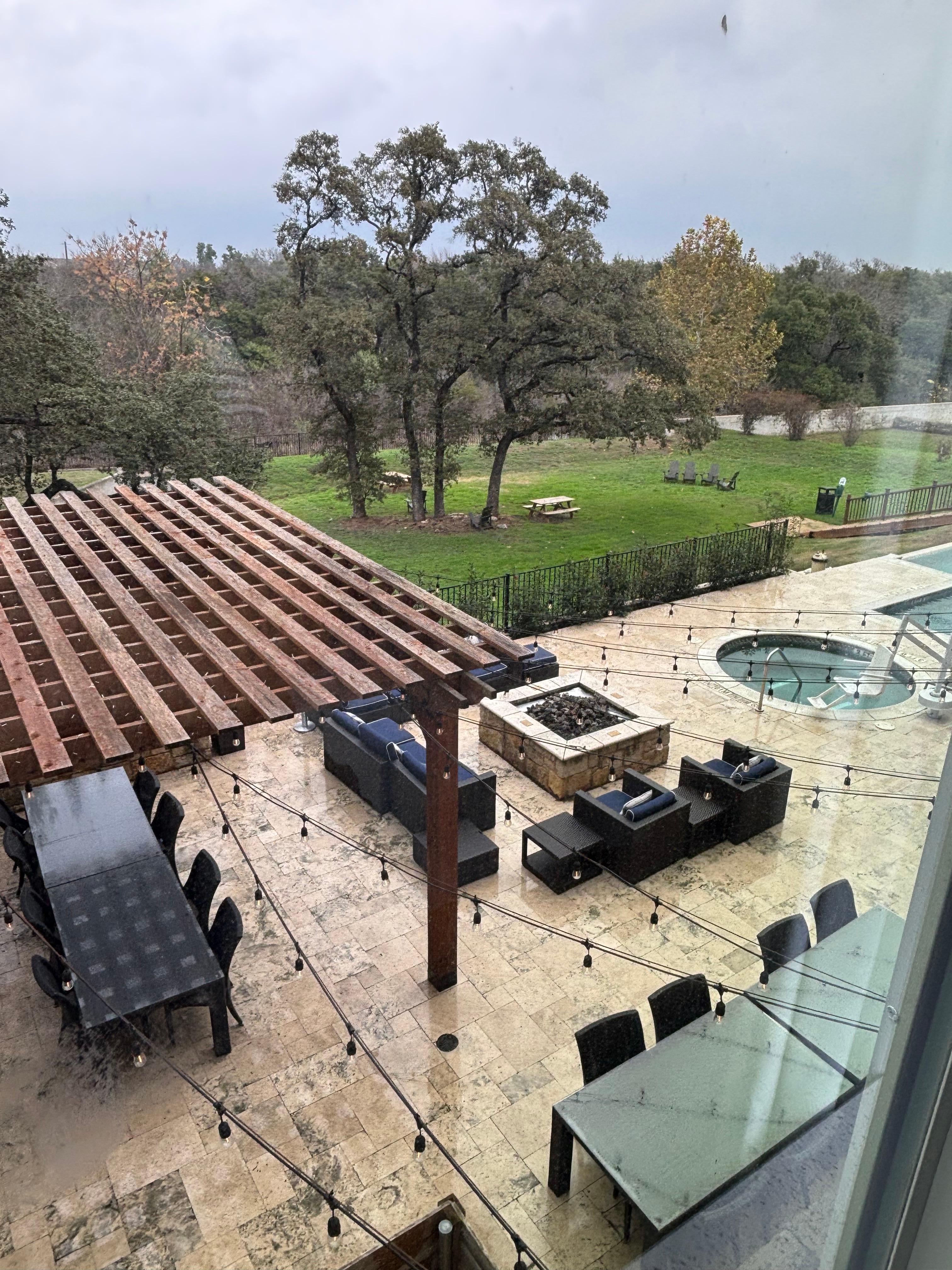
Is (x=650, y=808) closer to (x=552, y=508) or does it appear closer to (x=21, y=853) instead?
(x=21, y=853)

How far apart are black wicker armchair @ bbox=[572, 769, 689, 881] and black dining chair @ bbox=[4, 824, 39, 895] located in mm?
3247

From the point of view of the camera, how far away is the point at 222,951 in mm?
3703

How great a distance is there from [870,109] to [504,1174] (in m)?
3.67

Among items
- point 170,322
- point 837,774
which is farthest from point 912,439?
point 170,322

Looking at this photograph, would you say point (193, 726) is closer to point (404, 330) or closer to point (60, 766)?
point (60, 766)

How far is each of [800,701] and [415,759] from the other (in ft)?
8.42

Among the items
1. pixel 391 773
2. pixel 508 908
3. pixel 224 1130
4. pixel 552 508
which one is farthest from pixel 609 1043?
pixel 552 508

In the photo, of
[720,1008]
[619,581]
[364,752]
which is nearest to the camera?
[720,1008]

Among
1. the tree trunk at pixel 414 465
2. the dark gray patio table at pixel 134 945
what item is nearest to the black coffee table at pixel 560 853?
the dark gray patio table at pixel 134 945

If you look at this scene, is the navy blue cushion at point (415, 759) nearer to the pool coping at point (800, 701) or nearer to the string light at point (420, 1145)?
the string light at point (420, 1145)

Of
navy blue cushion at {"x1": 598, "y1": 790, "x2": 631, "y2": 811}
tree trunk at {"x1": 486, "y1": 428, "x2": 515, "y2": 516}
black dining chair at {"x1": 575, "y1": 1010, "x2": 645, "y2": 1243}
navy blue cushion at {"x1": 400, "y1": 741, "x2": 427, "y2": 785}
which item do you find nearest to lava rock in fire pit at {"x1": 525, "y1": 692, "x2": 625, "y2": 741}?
navy blue cushion at {"x1": 598, "y1": 790, "x2": 631, "y2": 811}

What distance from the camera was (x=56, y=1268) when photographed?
285 cm

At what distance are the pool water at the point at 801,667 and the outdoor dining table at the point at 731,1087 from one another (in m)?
0.34

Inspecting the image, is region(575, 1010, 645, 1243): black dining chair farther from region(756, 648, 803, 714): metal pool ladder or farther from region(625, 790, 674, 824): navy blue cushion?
region(756, 648, 803, 714): metal pool ladder
